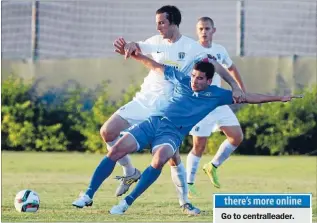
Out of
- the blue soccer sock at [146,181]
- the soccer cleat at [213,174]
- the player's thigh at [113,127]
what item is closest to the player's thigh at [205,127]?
the soccer cleat at [213,174]

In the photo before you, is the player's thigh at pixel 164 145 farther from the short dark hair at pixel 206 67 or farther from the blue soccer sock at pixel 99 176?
the short dark hair at pixel 206 67

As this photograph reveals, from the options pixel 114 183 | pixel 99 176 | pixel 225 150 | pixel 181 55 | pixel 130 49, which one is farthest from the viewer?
pixel 114 183

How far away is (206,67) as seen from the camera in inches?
395

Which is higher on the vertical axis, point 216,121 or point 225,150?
point 216,121

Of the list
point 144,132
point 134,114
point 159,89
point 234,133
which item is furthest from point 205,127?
point 144,132

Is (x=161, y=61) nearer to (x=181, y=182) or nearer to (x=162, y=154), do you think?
(x=181, y=182)

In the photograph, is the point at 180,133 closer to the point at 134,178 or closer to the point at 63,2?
the point at 134,178

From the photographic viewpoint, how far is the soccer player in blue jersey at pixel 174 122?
997cm

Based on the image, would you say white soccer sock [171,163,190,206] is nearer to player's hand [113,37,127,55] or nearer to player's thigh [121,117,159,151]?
player's thigh [121,117,159,151]

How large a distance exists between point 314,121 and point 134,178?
866 cm

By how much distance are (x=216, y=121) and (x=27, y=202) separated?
10.9ft

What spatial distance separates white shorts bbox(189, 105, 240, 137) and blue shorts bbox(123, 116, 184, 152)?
8.66 feet

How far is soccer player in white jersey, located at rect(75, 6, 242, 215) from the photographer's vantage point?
10.7 metres

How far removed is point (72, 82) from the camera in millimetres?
20969
